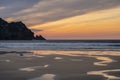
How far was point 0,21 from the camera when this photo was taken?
7003 inches

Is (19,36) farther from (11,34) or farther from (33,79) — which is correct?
(33,79)

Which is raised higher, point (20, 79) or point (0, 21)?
point (0, 21)

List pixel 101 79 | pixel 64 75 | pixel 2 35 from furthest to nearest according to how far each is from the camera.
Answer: pixel 2 35 < pixel 64 75 < pixel 101 79

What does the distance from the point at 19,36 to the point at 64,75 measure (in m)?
163

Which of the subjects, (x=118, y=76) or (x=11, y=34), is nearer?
(x=118, y=76)

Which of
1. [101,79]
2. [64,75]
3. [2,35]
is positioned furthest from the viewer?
[2,35]

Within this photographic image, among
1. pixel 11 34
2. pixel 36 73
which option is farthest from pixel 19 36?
pixel 36 73

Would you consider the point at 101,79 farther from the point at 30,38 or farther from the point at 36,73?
the point at 30,38

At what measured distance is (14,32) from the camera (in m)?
177

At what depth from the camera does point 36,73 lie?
14969 millimetres

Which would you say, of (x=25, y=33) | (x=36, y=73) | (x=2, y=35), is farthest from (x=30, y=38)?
(x=36, y=73)

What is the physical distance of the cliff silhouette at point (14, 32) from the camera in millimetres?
172000

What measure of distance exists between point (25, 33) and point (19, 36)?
17.6 feet

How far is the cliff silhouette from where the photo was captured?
172000 millimetres
